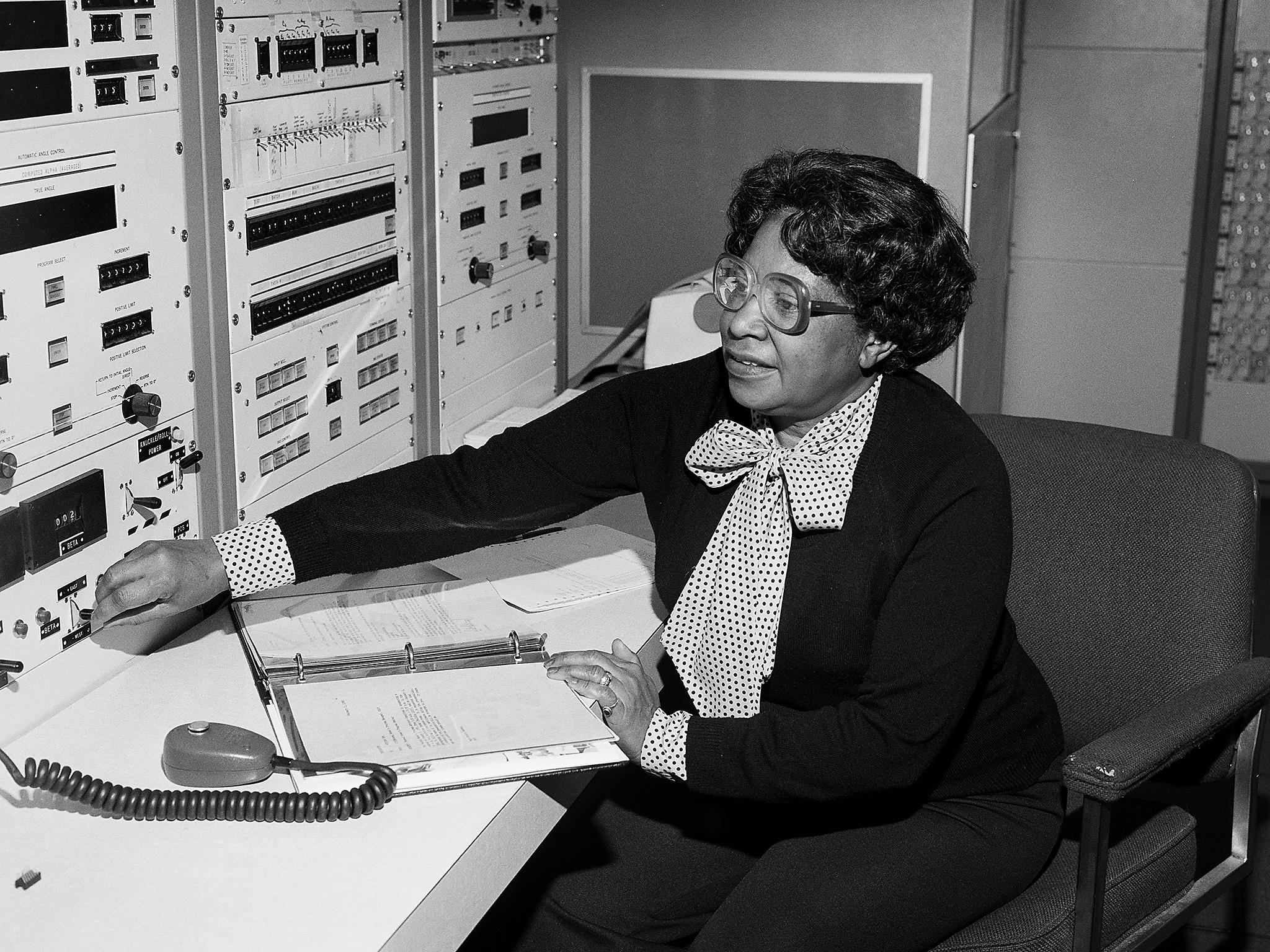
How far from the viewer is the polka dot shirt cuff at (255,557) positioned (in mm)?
1428

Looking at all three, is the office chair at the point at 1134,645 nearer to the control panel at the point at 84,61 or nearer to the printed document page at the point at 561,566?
the printed document page at the point at 561,566

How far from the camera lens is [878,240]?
138 centimetres

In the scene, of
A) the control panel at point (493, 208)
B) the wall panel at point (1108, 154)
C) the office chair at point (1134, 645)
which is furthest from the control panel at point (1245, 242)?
the office chair at point (1134, 645)

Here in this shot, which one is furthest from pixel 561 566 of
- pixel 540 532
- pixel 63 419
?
pixel 63 419

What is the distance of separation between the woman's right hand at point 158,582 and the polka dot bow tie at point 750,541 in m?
0.49

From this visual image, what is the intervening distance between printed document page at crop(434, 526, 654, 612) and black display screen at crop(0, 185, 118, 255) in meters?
0.62

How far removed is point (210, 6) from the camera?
1453 millimetres

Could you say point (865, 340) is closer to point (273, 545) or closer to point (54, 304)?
point (273, 545)

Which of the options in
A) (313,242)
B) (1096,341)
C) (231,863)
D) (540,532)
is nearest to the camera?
(231,863)

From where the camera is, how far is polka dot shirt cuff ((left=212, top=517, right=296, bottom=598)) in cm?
143

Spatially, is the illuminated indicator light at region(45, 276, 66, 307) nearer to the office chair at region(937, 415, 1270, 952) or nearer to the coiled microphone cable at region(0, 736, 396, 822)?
the coiled microphone cable at region(0, 736, 396, 822)

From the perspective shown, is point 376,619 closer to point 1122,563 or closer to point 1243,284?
point 1122,563

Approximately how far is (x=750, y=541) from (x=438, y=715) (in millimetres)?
379

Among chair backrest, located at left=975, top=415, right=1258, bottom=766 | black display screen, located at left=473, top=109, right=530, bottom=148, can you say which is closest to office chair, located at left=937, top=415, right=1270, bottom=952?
chair backrest, located at left=975, top=415, right=1258, bottom=766
